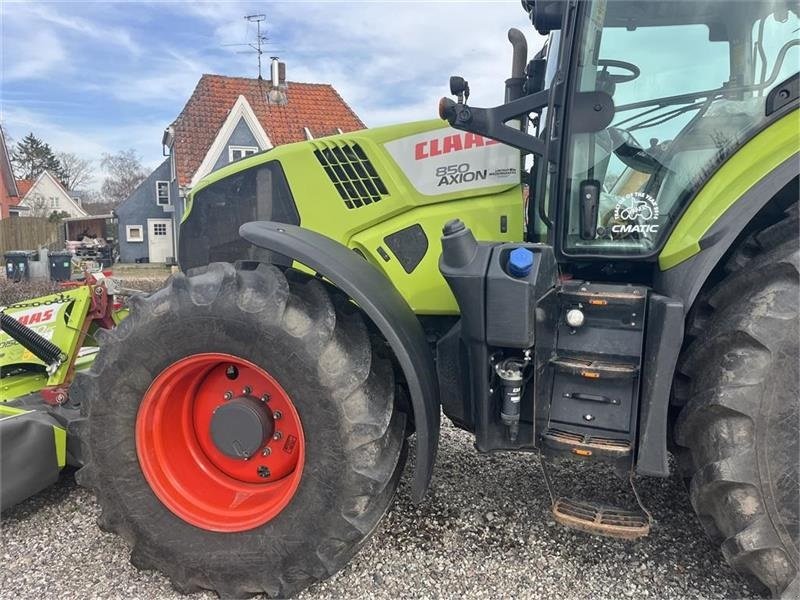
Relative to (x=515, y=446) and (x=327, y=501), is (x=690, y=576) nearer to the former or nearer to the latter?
(x=515, y=446)

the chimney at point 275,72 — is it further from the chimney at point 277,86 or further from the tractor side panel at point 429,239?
the tractor side panel at point 429,239

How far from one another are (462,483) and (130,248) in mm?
26644

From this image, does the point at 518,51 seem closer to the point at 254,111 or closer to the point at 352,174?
the point at 352,174

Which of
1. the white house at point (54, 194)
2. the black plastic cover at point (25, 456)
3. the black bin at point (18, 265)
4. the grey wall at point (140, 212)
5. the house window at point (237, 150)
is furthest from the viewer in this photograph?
the white house at point (54, 194)

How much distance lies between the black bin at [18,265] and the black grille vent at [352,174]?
1275cm

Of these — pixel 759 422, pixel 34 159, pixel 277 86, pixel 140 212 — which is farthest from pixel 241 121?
pixel 34 159

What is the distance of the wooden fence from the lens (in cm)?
2109

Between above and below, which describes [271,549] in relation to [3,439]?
below

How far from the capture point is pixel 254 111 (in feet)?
70.3

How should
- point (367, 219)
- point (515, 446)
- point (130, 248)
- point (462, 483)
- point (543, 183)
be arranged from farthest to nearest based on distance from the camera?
point (130, 248) → point (462, 483) → point (367, 219) → point (543, 183) → point (515, 446)

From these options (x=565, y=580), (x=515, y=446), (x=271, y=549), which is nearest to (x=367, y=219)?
(x=515, y=446)

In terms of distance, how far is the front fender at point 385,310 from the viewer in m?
2.20

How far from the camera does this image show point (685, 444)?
218 cm

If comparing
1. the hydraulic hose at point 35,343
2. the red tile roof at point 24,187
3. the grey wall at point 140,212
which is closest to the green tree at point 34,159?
the red tile roof at point 24,187
